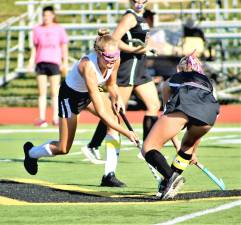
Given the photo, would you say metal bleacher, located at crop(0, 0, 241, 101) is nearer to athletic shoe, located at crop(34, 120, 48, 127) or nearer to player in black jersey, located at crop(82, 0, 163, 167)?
athletic shoe, located at crop(34, 120, 48, 127)

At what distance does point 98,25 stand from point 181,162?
49.6 feet

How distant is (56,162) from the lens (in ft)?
45.0

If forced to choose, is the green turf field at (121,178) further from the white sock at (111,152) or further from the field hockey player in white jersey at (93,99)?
the field hockey player in white jersey at (93,99)

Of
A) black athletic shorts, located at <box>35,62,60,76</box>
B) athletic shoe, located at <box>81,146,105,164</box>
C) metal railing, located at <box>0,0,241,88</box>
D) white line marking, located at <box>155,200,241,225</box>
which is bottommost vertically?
metal railing, located at <box>0,0,241,88</box>

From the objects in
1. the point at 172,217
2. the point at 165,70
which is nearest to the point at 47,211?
the point at 172,217

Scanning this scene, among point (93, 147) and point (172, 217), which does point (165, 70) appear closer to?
point (93, 147)

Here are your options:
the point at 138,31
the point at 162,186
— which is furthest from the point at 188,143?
the point at 138,31

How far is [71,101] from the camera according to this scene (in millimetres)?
10617

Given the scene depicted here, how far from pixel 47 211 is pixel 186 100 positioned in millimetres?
1682

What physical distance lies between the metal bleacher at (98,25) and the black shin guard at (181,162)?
44.9 ft

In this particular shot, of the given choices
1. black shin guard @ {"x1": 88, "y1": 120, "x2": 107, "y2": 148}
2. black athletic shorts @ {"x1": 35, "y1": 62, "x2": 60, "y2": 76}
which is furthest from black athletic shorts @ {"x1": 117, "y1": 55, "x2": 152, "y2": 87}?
black athletic shorts @ {"x1": 35, "y1": 62, "x2": 60, "y2": 76}

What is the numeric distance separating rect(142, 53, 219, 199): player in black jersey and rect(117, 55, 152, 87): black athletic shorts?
375 centimetres

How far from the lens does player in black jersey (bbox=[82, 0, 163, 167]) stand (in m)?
13.4

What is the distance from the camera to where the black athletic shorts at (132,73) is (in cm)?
1352
